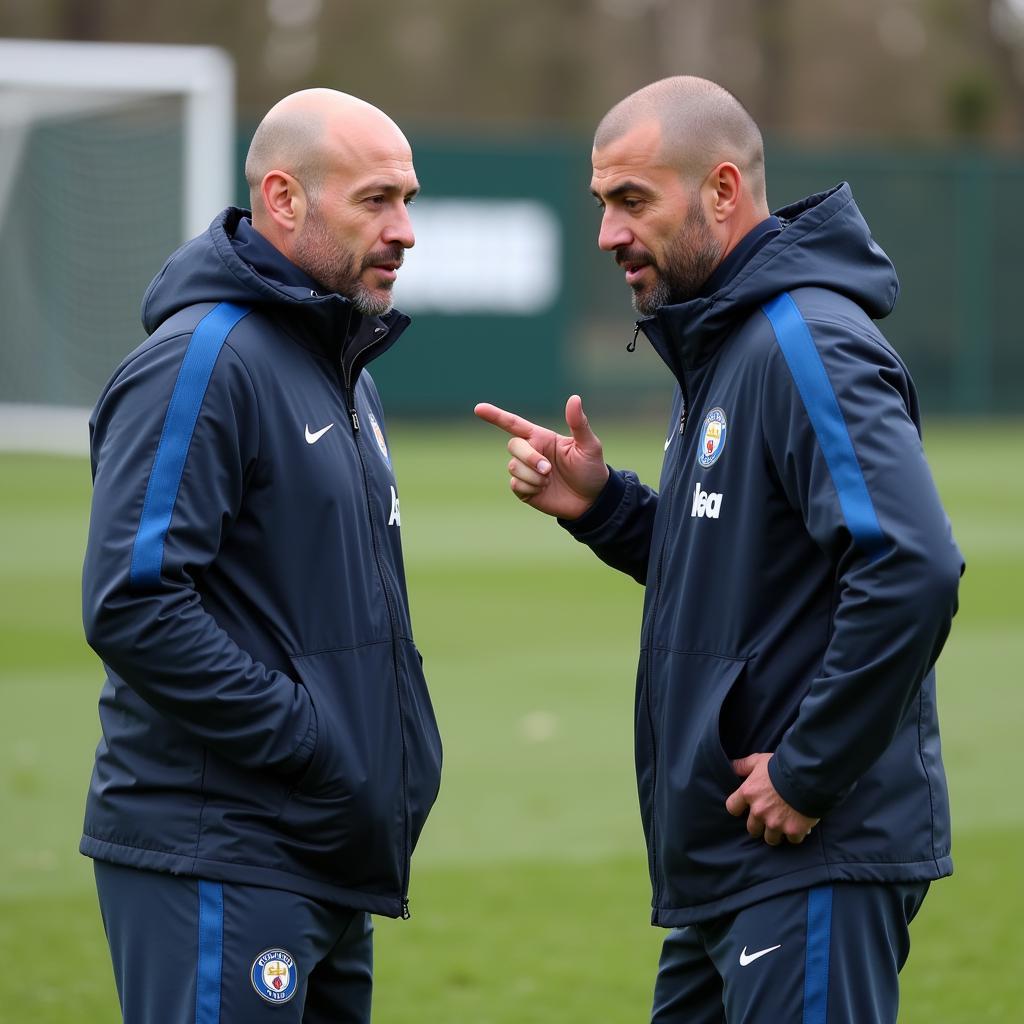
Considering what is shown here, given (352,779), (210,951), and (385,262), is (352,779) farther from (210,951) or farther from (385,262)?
(385,262)

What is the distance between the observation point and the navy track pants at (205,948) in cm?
330

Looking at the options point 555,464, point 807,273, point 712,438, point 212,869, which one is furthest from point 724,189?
point 212,869

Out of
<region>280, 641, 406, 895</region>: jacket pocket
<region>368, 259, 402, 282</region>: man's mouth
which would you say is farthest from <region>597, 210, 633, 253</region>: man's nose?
<region>280, 641, 406, 895</region>: jacket pocket

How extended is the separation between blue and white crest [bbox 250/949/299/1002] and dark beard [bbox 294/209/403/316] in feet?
4.48

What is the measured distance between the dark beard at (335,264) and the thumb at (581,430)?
58cm

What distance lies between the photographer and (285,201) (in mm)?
3742

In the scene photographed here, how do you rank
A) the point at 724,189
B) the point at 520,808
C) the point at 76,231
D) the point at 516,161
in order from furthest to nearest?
the point at 516,161
the point at 76,231
the point at 520,808
the point at 724,189

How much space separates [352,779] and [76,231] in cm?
1762

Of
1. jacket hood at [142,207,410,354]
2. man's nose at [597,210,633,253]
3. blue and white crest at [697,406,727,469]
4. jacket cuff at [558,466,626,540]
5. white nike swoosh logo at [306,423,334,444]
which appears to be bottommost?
jacket cuff at [558,466,626,540]

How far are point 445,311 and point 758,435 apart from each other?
Result: 20.8m

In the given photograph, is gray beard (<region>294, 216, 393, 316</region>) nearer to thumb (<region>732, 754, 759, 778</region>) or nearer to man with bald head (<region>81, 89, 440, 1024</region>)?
man with bald head (<region>81, 89, 440, 1024</region>)

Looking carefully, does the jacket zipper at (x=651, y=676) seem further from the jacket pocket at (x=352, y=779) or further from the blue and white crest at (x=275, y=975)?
the blue and white crest at (x=275, y=975)

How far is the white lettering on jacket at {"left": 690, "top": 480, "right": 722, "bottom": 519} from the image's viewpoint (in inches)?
136

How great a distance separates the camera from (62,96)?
18891mm
